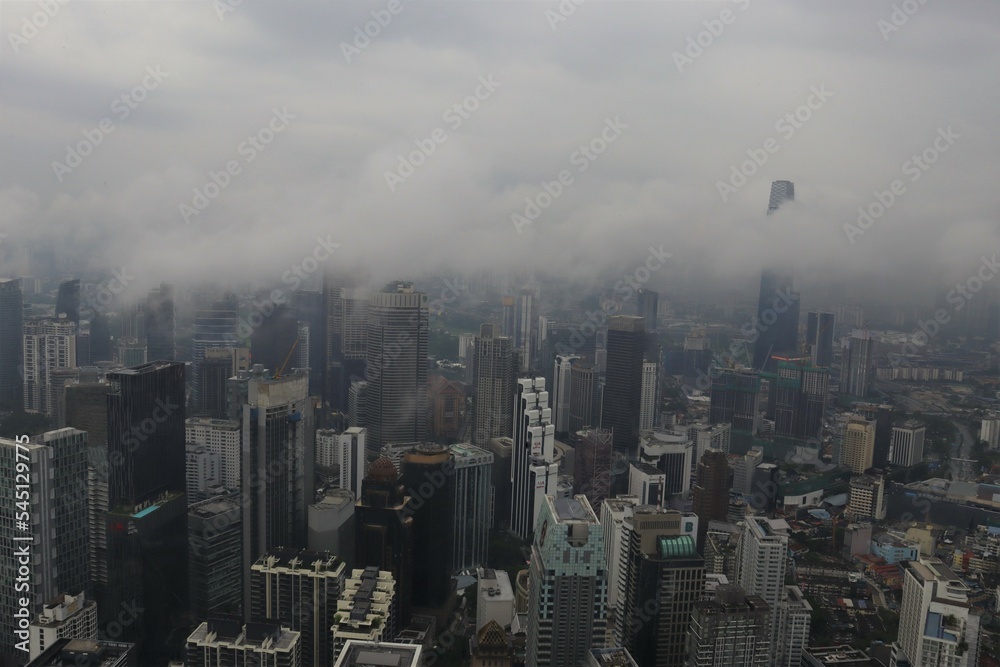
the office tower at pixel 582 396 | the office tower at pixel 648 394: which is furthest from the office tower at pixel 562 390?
the office tower at pixel 648 394

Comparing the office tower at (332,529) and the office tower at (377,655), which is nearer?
the office tower at (377,655)

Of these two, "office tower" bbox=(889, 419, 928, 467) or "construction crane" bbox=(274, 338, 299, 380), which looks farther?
"office tower" bbox=(889, 419, 928, 467)

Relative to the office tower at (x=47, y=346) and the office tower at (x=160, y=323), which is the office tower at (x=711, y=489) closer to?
the office tower at (x=160, y=323)

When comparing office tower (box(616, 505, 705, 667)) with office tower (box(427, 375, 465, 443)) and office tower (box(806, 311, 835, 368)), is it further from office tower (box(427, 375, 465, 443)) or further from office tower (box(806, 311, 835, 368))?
office tower (box(806, 311, 835, 368))

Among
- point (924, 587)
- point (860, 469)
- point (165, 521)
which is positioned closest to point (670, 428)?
point (860, 469)

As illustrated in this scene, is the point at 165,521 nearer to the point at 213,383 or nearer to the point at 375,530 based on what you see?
the point at 375,530

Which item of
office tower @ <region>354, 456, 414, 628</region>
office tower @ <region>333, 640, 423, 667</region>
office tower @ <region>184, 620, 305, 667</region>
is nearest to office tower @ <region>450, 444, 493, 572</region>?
office tower @ <region>354, 456, 414, 628</region>

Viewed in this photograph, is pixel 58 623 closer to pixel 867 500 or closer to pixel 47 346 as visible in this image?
pixel 47 346
